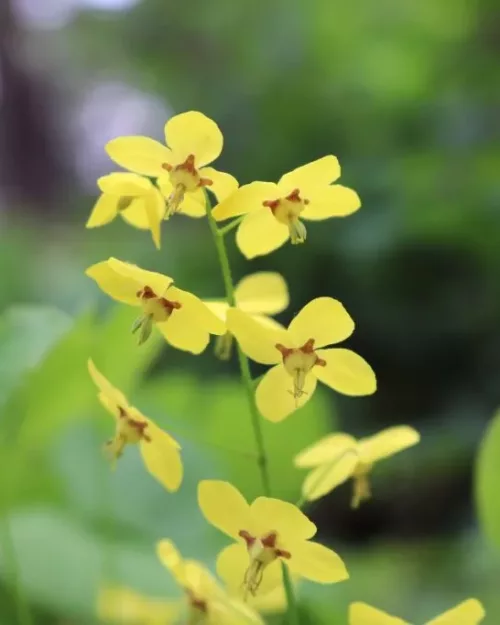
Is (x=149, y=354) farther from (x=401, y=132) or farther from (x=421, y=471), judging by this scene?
(x=401, y=132)

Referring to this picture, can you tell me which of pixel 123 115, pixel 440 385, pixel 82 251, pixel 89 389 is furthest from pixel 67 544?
pixel 123 115

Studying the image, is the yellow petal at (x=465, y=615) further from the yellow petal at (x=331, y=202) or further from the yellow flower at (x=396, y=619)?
the yellow petal at (x=331, y=202)

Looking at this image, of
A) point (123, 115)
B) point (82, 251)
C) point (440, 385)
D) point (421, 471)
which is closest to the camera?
point (421, 471)

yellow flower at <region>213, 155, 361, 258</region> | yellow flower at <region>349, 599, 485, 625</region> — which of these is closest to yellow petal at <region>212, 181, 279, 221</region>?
yellow flower at <region>213, 155, 361, 258</region>

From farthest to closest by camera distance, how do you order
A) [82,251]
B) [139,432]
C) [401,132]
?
1. [82,251]
2. [401,132]
3. [139,432]

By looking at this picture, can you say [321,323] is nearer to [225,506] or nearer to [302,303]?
[225,506]

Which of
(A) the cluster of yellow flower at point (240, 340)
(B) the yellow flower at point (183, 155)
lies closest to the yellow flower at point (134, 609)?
(A) the cluster of yellow flower at point (240, 340)
